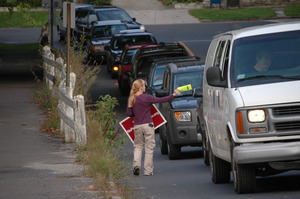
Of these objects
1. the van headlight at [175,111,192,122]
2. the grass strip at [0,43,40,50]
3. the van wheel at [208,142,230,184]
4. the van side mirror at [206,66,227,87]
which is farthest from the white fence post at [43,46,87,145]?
the grass strip at [0,43,40,50]

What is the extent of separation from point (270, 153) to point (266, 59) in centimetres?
157

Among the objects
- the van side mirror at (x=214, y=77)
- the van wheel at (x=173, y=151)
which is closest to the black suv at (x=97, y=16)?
the van wheel at (x=173, y=151)


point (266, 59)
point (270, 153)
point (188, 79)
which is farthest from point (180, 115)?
point (270, 153)

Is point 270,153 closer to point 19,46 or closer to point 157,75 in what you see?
point 157,75

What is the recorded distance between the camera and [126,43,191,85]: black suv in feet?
75.8

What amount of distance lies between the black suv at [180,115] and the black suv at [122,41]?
13.3 meters

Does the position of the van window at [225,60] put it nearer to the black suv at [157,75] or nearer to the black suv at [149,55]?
the black suv at [157,75]

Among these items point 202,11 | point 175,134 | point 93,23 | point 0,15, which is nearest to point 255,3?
point 202,11

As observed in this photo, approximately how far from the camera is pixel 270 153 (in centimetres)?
928

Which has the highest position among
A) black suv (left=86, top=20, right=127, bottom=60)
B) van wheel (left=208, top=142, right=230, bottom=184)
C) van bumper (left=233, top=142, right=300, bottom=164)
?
van bumper (left=233, top=142, right=300, bottom=164)

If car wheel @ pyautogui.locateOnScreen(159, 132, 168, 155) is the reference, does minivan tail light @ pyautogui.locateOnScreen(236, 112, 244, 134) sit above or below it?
above

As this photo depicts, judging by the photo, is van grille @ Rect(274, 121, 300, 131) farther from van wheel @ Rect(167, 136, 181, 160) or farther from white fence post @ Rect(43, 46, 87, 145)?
van wheel @ Rect(167, 136, 181, 160)

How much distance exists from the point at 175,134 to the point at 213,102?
397cm

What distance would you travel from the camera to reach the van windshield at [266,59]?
1008 centimetres
